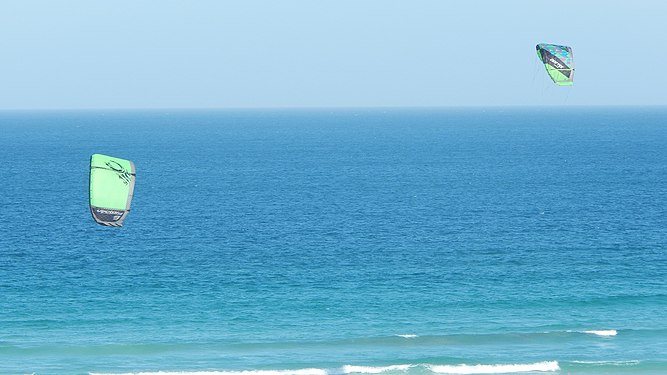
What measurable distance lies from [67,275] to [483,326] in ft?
120

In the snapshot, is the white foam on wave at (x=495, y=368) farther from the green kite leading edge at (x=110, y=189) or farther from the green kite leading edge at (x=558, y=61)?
the green kite leading edge at (x=110, y=189)

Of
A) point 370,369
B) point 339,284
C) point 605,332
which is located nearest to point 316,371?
point 370,369

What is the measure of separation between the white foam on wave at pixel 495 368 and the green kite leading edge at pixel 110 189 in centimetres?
2258

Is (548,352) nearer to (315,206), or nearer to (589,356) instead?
(589,356)

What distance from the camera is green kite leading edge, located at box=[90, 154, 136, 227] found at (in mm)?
44438

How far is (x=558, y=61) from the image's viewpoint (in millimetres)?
55594

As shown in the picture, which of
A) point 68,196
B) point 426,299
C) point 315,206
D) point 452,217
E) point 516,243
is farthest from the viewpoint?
point 68,196

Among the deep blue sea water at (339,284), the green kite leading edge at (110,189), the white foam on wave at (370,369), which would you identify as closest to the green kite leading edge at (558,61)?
the deep blue sea water at (339,284)

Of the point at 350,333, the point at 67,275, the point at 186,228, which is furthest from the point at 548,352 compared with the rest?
the point at 186,228

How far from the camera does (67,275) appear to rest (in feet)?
271

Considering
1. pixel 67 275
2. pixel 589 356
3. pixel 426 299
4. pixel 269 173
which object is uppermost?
pixel 269 173

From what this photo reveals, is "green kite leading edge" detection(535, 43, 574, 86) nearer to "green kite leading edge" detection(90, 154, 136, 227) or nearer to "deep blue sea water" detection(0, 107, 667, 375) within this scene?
"deep blue sea water" detection(0, 107, 667, 375)

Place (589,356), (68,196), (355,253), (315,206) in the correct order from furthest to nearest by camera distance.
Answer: (68,196) → (315,206) → (355,253) → (589,356)

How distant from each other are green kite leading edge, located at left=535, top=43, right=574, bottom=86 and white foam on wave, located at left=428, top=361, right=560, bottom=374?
16848 mm
